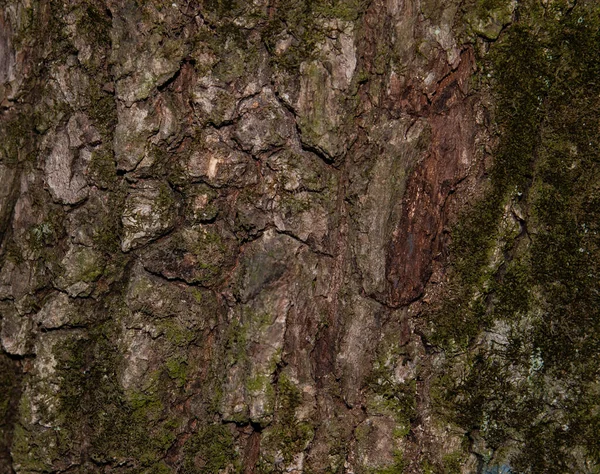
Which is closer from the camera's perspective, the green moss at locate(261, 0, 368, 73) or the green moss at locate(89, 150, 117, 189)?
the green moss at locate(261, 0, 368, 73)

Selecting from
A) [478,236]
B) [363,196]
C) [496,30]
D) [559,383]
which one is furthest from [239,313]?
[496,30]

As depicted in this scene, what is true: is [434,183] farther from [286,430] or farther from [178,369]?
[178,369]

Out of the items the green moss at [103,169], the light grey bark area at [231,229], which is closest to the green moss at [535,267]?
the light grey bark area at [231,229]

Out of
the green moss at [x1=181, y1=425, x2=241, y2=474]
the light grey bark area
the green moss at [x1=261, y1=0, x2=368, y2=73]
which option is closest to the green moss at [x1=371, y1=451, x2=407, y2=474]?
the light grey bark area

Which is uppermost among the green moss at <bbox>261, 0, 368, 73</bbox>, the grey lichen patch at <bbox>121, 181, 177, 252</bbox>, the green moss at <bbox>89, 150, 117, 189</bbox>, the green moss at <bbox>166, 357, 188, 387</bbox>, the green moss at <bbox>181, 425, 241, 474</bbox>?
the green moss at <bbox>261, 0, 368, 73</bbox>

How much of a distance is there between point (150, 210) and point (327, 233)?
70cm

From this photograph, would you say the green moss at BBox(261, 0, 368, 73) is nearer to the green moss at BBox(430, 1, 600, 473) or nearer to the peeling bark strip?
the peeling bark strip

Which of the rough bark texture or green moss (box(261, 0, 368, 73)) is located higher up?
green moss (box(261, 0, 368, 73))

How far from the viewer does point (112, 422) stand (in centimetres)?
242

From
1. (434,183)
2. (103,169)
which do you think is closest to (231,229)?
(103,169)

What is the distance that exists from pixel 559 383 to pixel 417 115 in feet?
3.86

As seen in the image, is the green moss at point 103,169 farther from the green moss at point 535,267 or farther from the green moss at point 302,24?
the green moss at point 535,267

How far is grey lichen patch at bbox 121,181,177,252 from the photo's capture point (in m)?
2.35

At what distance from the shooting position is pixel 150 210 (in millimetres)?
2346
